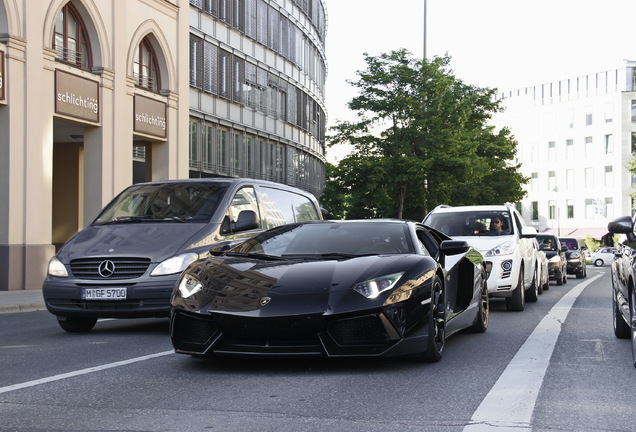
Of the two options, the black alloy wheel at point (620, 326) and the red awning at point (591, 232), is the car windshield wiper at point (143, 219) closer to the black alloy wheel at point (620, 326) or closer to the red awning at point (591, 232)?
the black alloy wheel at point (620, 326)

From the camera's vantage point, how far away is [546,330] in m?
10.2

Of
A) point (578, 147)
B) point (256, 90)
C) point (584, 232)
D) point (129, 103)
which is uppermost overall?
point (578, 147)

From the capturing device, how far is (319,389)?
580cm

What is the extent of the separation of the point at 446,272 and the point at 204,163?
2489 cm

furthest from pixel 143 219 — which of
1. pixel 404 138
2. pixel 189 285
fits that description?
pixel 404 138

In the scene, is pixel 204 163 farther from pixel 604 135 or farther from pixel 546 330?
pixel 604 135

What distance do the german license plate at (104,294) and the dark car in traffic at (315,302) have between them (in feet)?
7.10

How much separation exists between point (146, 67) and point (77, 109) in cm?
477

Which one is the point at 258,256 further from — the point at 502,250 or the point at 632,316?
the point at 502,250

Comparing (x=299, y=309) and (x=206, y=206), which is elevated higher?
(x=206, y=206)

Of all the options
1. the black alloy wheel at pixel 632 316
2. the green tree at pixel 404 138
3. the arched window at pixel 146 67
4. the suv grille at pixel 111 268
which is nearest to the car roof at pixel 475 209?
the suv grille at pixel 111 268

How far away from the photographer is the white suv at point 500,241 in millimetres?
13289

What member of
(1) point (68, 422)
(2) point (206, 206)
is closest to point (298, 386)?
(1) point (68, 422)

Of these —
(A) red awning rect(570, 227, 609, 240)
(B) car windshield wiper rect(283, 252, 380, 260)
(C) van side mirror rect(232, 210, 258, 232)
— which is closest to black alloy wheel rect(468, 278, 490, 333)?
(B) car windshield wiper rect(283, 252, 380, 260)
